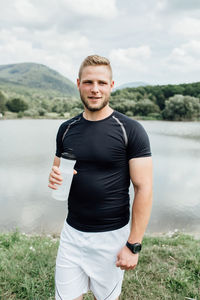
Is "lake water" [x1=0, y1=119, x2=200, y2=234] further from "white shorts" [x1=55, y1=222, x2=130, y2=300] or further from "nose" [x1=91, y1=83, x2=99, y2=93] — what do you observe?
"nose" [x1=91, y1=83, x2=99, y2=93]

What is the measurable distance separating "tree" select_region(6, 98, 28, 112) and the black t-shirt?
7571cm

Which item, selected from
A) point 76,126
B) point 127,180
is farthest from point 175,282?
point 76,126

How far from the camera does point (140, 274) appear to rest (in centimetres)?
313

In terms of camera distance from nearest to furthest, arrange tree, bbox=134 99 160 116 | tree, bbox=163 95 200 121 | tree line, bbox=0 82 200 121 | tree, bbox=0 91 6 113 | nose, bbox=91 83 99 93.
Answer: nose, bbox=91 83 99 93 → tree, bbox=163 95 200 121 → tree line, bbox=0 82 200 121 → tree, bbox=134 99 160 116 → tree, bbox=0 91 6 113

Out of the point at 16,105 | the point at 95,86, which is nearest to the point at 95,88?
the point at 95,86

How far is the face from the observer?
1923mm

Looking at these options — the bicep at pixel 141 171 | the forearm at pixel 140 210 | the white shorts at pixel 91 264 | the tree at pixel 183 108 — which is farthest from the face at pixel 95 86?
the tree at pixel 183 108

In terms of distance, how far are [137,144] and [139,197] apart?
408 millimetres

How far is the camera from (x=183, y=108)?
1961 inches

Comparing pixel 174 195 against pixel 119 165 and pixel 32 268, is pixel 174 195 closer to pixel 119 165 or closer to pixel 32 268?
pixel 32 268

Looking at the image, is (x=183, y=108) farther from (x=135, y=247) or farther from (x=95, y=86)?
(x=135, y=247)

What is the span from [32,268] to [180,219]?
178 inches

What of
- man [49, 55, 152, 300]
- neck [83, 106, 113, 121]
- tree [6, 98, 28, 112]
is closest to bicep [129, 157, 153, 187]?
man [49, 55, 152, 300]

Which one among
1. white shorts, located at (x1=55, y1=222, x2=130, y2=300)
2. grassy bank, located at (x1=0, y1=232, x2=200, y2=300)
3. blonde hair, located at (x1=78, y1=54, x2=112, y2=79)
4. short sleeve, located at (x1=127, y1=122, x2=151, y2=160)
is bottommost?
grassy bank, located at (x1=0, y1=232, x2=200, y2=300)
